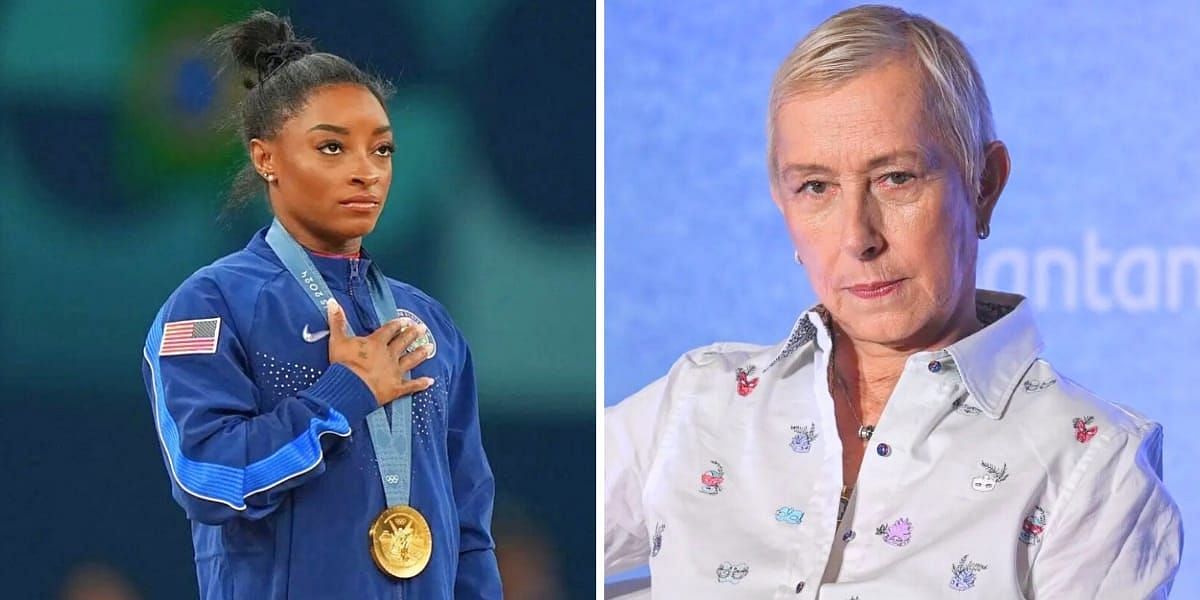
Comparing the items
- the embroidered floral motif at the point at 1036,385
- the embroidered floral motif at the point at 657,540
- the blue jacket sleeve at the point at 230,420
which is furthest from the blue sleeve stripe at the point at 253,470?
the embroidered floral motif at the point at 1036,385

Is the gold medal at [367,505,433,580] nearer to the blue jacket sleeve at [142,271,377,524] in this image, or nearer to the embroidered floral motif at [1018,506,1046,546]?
the blue jacket sleeve at [142,271,377,524]

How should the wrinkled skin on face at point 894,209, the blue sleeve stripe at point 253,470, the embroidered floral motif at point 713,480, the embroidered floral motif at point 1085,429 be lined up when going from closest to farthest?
the blue sleeve stripe at point 253,470, the embroidered floral motif at point 1085,429, the wrinkled skin on face at point 894,209, the embroidered floral motif at point 713,480

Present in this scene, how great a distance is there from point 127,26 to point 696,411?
4.59 feet

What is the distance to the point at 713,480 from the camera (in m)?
3.21

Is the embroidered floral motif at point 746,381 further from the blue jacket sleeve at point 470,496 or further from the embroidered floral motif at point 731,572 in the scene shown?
the blue jacket sleeve at point 470,496

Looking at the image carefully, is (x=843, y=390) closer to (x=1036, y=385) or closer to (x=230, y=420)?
(x=1036, y=385)

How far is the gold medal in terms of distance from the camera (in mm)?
2762

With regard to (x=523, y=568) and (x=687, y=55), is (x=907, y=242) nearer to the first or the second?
(x=687, y=55)

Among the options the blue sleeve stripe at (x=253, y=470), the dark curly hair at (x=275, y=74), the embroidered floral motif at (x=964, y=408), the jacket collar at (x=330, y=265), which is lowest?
the blue sleeve stripe at (x=253, y=470)

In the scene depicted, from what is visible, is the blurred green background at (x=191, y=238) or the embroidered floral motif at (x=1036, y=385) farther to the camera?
the blurred green background at (x=191, y=238)

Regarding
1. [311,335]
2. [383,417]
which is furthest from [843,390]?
[311,335]

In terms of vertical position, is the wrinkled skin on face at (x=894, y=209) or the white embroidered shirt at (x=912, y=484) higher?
the wrinkled skin on face at (x=894, y=209)

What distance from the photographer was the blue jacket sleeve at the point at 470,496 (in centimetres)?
299

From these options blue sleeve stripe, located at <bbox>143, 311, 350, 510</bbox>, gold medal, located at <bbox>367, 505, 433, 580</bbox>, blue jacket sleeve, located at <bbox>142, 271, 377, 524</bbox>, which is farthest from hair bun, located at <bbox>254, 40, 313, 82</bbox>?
gold medal, located at <bbox>367, 505, 433, 580</bbox>
